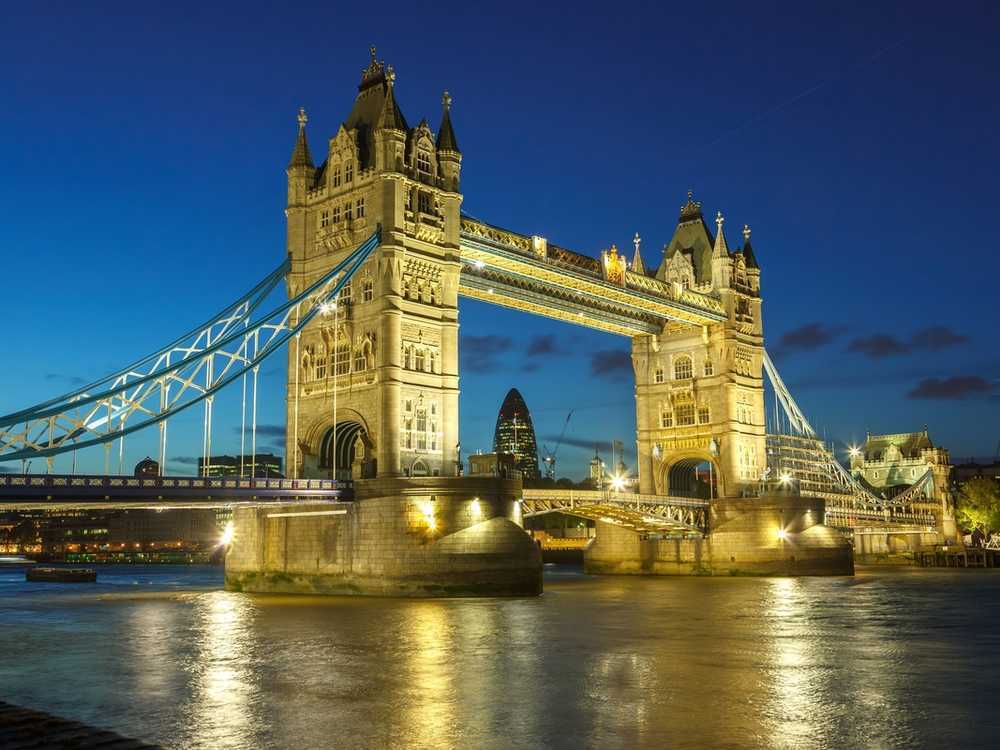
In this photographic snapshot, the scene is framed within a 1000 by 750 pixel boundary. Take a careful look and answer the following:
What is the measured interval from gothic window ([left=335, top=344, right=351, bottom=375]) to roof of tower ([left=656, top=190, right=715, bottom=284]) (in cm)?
3964

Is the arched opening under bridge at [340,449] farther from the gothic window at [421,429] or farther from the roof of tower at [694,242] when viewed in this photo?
the roof of tower at [694,242]

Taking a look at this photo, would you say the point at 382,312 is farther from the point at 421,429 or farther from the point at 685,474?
the point at 685,474

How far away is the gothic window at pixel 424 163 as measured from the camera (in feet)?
201

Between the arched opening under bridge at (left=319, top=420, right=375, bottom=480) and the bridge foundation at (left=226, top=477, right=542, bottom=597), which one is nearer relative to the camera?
the bridge foundation at (left=226, top=477, right=542, bottom=597)

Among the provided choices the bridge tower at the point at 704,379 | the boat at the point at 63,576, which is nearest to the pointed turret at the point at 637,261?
the bridge tower at the point at 704,379

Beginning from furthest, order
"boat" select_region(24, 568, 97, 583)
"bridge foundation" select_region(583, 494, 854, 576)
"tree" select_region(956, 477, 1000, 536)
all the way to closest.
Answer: "tree" select_region(956, 477, 1000, 536) → "boat" select_region(24, 568, 97, 583) → "bridge foundation" select_region(583, 494, 854, 576)

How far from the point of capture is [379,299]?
58250 millimetres

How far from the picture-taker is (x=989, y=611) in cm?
4806

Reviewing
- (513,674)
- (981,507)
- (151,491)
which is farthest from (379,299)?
(981,507)

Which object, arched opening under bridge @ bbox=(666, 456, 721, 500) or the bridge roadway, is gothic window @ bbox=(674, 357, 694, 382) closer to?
arched opening under bridge @ bbox=(666, 456, 721, 500)

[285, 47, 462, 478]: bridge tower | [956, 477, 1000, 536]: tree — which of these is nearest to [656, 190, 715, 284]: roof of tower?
[285, 47, 462, 478]: bridge tower

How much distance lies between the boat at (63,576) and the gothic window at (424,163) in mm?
55256

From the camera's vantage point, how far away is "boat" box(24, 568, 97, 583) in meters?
95.8

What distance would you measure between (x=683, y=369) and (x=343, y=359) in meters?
39.4
